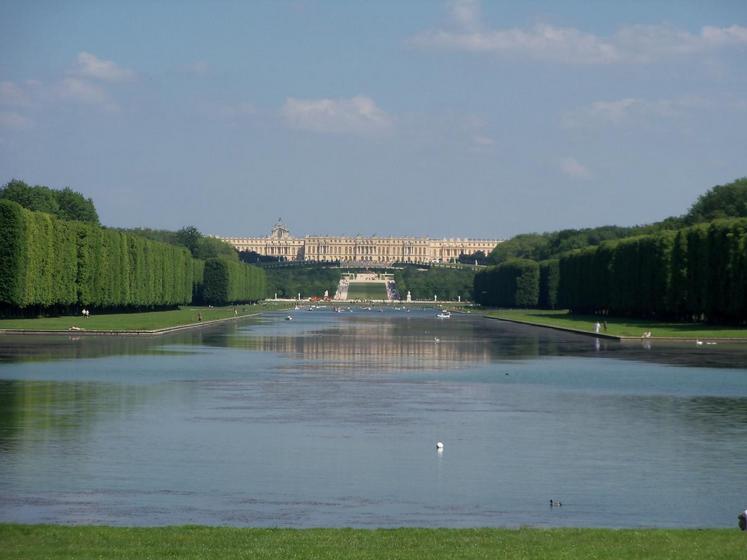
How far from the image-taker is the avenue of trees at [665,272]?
6012 cm

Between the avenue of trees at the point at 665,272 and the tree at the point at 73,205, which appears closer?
the avenue of trees at the point at 665,272

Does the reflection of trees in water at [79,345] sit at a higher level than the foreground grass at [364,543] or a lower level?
higher

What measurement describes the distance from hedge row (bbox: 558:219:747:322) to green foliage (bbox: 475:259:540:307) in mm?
29321

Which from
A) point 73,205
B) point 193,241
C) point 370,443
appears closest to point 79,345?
point 370,443

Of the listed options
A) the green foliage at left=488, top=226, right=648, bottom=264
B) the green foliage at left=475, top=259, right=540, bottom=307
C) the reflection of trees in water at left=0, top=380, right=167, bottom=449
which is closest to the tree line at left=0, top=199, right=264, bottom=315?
the reflection of trees in water at left=0, top=380, right=167, bottom=449

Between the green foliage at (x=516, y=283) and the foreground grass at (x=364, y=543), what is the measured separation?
107 m

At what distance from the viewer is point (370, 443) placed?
1873cm

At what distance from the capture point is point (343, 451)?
17859mm

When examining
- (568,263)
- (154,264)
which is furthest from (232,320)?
(568,263)

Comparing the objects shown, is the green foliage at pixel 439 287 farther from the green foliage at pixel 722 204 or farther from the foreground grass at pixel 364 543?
the foreground grass at pixel 364 543

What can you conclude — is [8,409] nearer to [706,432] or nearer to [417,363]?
[706,432]

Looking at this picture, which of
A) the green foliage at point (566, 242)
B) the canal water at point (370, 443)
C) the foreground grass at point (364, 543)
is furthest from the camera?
the green foliage at point (566, 242)

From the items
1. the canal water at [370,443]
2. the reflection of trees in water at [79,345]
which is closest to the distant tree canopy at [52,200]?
the reflection of trees in water at [79,345]

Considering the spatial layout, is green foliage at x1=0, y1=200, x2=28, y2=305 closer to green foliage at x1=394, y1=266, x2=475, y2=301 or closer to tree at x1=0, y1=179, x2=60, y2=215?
tree at x1=0, y1=179, x2=60, y2=215
